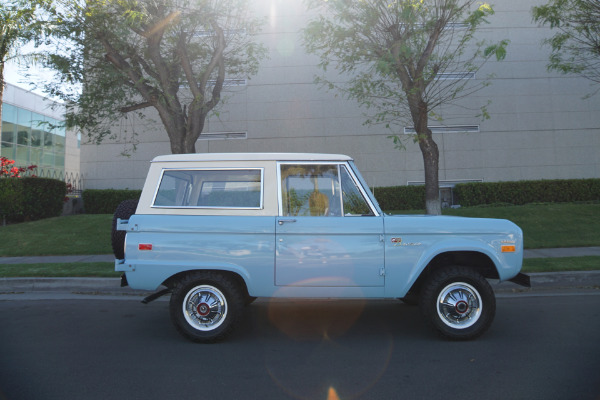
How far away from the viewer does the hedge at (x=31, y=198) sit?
13.8m

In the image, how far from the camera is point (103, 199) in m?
16.8

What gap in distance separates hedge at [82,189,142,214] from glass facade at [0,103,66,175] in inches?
339

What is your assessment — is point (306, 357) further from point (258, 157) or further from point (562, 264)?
point (562, 264)

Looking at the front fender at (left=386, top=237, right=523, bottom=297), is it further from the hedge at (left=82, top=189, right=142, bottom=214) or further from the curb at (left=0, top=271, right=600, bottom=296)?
the hedge at (left=82, top=189, right=142, bottom=214)

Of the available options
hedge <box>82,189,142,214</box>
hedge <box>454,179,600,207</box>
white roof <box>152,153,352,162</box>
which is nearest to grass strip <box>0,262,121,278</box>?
white roof <box>152,153,352,162</box>

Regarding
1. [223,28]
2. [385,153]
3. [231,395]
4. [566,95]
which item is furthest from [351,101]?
[231,395]

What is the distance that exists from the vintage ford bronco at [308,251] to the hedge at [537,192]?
12.2 m

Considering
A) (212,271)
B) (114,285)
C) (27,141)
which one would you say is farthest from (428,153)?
(27,141)

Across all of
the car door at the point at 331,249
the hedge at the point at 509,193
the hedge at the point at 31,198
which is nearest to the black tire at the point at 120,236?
the car door at the point at 331,249

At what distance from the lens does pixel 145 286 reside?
4543mm

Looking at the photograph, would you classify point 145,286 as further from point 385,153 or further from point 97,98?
point 385,153

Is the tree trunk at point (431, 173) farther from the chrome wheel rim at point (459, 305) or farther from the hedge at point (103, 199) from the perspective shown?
the hedge at point (103, 199)

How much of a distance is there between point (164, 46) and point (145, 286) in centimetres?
981

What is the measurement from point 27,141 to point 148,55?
68.5 ft
